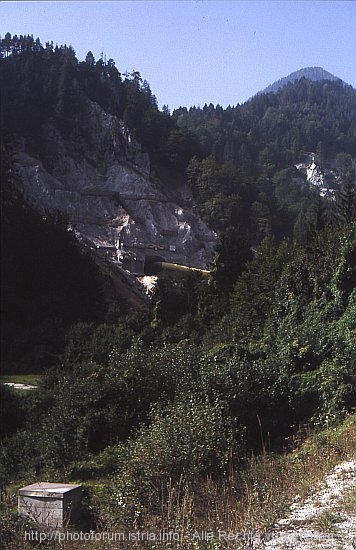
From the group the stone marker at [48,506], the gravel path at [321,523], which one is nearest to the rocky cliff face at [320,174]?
the stone marker at [48,506]

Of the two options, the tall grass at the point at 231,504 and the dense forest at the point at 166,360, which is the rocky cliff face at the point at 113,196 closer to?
the dense forest at the point at 166,360

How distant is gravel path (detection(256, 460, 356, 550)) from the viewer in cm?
543

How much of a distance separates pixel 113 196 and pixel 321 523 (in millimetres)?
62866

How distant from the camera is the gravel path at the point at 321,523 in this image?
5.43 metres

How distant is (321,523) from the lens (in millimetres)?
5855

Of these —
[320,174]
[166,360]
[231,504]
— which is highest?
[320,174]

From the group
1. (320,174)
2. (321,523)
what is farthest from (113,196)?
(320,174)

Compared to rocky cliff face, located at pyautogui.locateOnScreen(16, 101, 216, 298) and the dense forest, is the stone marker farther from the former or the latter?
rocky cliff face, located at pyautogui.locateOnScreen(16, 101, 216, 298)

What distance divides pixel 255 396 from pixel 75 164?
A: 61.7 metres

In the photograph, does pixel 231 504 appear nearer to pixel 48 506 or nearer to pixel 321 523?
pixel 321 523

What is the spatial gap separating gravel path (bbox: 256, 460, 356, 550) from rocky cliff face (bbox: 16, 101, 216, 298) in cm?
5015

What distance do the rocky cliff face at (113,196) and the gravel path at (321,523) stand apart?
165 ft

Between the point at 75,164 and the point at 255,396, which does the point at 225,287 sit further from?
the point at 75,164

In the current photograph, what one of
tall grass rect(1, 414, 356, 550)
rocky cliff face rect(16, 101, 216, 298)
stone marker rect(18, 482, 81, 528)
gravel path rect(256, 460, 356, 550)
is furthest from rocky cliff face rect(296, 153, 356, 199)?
gravel path rect(256, 460, 356, 550)
